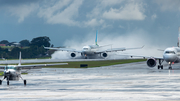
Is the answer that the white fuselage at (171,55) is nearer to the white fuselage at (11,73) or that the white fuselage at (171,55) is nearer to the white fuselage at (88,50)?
the white fuselage at (11,73)

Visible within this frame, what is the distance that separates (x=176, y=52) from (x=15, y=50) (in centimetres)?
12387

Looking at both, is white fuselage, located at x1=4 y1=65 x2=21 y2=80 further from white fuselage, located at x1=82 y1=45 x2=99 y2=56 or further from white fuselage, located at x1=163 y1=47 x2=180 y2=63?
white fuselage, located at x1=82 y1=45 x2=99 y2=56

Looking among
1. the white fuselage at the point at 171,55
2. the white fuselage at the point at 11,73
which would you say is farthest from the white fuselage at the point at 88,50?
the white fuselage at the point at 11,73

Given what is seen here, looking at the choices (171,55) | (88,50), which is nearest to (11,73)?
(171,55)

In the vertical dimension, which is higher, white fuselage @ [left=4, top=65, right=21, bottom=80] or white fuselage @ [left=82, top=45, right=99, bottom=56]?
white fuselage @ [left=82, top=45, right=99, bottom=56]

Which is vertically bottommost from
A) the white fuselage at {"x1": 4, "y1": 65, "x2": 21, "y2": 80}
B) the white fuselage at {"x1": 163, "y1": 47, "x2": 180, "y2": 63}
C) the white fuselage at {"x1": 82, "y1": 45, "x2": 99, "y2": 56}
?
the white fuselage at {"x1": 4, "y1": 65, "x2": 21, "y2": 80}

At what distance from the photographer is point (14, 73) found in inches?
1259

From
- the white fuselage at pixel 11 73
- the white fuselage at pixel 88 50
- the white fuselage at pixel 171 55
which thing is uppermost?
the white fuselage at pixel 88 50

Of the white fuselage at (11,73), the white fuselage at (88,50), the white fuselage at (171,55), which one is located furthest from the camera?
the white fuselage at (88,50)

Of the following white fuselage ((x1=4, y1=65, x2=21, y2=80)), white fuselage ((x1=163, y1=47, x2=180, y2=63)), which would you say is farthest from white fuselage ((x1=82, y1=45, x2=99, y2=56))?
white fuselage ((x1=4, y1=65, x2=21, y2=80))

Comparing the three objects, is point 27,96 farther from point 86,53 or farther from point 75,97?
point 86,53

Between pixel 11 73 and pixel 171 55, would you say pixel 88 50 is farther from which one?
pixel 11 73

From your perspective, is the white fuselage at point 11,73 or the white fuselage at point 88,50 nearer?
the white fuselage at point 11,73

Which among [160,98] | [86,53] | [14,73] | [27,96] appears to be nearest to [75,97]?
[27,96]
